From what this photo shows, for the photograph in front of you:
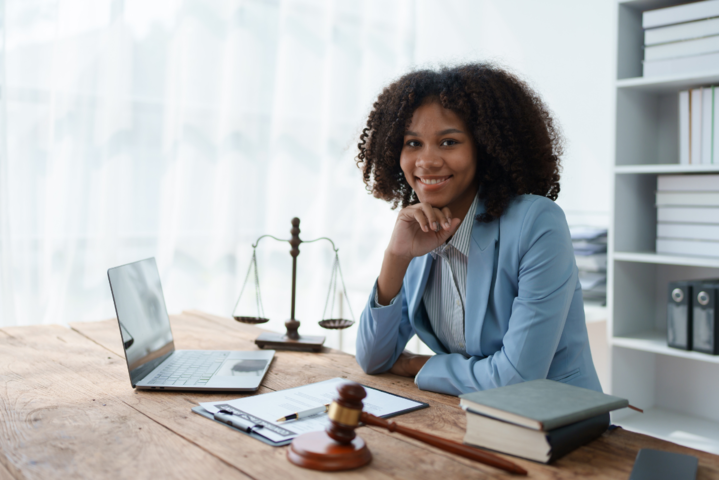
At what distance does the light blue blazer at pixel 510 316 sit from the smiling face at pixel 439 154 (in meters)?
0.09

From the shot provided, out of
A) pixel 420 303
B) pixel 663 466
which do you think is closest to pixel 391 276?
pixel 420 303

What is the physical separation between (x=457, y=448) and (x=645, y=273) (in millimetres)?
2034

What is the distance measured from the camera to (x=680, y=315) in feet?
7.07

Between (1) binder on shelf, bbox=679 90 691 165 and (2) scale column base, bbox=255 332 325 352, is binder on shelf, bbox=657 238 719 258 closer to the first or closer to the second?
(1) binder on shelf, bbox=679 90 691 165

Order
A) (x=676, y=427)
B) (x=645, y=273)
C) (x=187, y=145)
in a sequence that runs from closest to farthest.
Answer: (x=676, y=427)
(x=645, y=273)
(x=187, y=145)

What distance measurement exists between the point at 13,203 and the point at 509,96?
→ 192 centimetres

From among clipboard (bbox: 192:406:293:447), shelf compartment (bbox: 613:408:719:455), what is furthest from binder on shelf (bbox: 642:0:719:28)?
clipboard (bbox: 192:406:293:447)

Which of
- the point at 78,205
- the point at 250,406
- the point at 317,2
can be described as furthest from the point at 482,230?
the point at 317,2

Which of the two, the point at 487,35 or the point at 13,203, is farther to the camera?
the point at 487,35

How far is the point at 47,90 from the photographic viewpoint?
2289 millimetres

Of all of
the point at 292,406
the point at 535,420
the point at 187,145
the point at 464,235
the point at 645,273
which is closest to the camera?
the point at 535,420

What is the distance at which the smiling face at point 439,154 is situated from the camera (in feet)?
4.56

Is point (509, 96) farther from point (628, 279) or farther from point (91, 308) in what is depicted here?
point (91, 308)

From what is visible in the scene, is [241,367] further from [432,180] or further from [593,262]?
[593,262]
